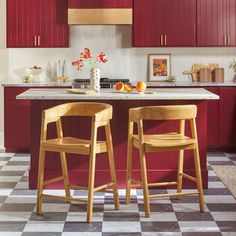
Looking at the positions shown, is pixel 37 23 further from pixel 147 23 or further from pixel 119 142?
pixel 119 142

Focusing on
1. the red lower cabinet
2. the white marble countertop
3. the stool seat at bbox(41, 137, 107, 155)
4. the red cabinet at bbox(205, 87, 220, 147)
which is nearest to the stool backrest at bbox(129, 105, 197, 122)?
the stool seat at bbox(41, 137, 107, 155)

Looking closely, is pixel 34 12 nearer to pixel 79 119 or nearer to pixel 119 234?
pixel 79 119

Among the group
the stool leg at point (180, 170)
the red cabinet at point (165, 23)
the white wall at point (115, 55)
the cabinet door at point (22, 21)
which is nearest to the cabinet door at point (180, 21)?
the red cabinet at point (165, 23)

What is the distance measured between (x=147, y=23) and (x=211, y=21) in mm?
788

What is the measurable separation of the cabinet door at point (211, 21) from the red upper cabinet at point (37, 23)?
5.39 feet

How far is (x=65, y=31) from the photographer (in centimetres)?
779

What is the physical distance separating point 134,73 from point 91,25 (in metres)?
0.83

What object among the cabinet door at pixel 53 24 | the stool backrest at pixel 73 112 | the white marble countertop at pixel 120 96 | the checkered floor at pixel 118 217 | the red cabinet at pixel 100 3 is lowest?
the checkered floor at pixel 118 217

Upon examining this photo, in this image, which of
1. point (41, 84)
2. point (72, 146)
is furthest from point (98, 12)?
point (72, 146)

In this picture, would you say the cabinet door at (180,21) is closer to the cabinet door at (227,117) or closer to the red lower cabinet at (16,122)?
the cabinet door at (227,117)

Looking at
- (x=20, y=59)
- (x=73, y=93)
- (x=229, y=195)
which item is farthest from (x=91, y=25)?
(x=229, y=195)

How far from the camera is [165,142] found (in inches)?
191

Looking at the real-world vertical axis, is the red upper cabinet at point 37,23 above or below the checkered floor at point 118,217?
above

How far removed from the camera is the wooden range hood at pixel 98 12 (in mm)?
7637
